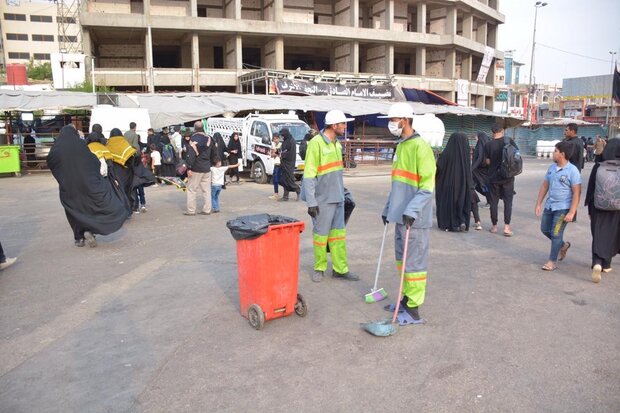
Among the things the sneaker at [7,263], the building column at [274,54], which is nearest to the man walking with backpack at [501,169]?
the sneaker at [7,263]

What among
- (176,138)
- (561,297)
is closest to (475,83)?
(176,138)

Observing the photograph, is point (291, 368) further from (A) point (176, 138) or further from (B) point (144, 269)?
(A) point (176, 138)

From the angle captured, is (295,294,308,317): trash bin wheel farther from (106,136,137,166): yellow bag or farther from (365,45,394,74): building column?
(365,45,394,74): building column

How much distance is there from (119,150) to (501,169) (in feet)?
22.5

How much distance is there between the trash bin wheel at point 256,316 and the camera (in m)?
4.46

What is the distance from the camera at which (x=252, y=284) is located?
455cm

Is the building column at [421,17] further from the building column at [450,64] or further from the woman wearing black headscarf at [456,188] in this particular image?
the woman wearing black headscarf at [456,188]

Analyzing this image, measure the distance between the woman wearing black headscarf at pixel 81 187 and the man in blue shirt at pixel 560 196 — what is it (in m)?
6.22

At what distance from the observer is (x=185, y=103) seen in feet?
72.3

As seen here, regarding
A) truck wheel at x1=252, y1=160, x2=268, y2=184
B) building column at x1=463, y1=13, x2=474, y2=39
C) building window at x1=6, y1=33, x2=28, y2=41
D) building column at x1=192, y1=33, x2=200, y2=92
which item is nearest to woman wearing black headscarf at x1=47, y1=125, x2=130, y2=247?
truck wheel at x1=252, y1=160, x2=268, y2=184

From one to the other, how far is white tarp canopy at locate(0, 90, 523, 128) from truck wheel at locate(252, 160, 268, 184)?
476cm

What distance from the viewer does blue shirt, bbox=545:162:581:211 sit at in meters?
6.25

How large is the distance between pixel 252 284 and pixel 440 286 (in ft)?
7.69

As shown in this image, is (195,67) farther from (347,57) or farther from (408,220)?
(408,220)
